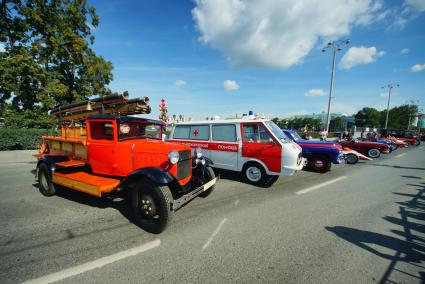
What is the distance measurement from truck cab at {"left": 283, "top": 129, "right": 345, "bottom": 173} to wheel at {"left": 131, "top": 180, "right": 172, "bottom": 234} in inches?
306

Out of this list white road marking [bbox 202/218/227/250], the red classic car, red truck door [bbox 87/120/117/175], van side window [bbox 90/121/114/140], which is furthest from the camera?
the red classic car

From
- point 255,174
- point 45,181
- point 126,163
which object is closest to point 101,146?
point 126,163

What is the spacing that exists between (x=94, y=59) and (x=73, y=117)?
19300 millimetres

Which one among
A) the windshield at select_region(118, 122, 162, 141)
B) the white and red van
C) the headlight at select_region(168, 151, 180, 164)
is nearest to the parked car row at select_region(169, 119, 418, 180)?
the white and red van

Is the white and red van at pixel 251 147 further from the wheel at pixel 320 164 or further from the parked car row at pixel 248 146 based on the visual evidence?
the wheel at pixel 320 164

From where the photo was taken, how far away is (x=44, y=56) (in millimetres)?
17328

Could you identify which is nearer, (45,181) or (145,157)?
(145,157)

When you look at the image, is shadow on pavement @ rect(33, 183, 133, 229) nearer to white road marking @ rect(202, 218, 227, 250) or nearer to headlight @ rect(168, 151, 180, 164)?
headlight @ rect(168, 151, 180, 164)

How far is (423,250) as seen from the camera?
3.13m

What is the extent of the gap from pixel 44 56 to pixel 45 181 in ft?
60.3

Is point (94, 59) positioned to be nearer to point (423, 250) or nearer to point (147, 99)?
point (147, 99)

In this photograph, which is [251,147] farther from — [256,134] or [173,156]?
[173,156]

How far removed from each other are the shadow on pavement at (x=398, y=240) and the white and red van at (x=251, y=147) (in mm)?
2502

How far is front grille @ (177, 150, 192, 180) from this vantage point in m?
4.15
